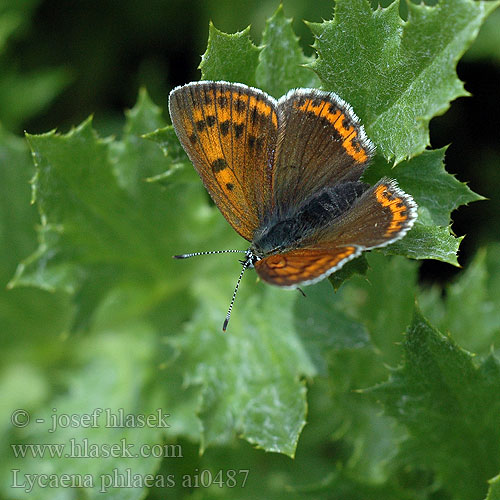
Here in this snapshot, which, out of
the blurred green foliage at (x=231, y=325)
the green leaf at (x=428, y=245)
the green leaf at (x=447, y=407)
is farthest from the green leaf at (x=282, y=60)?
the green leaf at (x=447, y=407)

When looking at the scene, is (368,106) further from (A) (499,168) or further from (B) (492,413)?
(A) (499,168)

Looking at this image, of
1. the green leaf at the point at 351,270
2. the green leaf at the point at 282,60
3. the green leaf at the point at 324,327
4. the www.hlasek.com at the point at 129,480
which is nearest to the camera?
the green leaf at the point at 351,270

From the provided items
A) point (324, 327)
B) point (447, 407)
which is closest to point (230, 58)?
point (324, 327)

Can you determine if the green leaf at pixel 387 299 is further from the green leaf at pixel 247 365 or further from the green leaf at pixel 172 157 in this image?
the green leaf at pixel 172 157

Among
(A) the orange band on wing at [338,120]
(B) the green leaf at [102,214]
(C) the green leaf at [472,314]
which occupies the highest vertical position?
(A) the orange band on wing at [338,120]

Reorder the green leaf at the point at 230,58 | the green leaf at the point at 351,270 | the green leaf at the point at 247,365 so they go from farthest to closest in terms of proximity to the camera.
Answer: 1. the green leaf at the point at 247,365
2. the green leaf at the point at 230,58
3. the green leaf at the point at 351,270

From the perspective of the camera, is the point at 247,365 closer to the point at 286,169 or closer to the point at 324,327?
the point at 324,327
